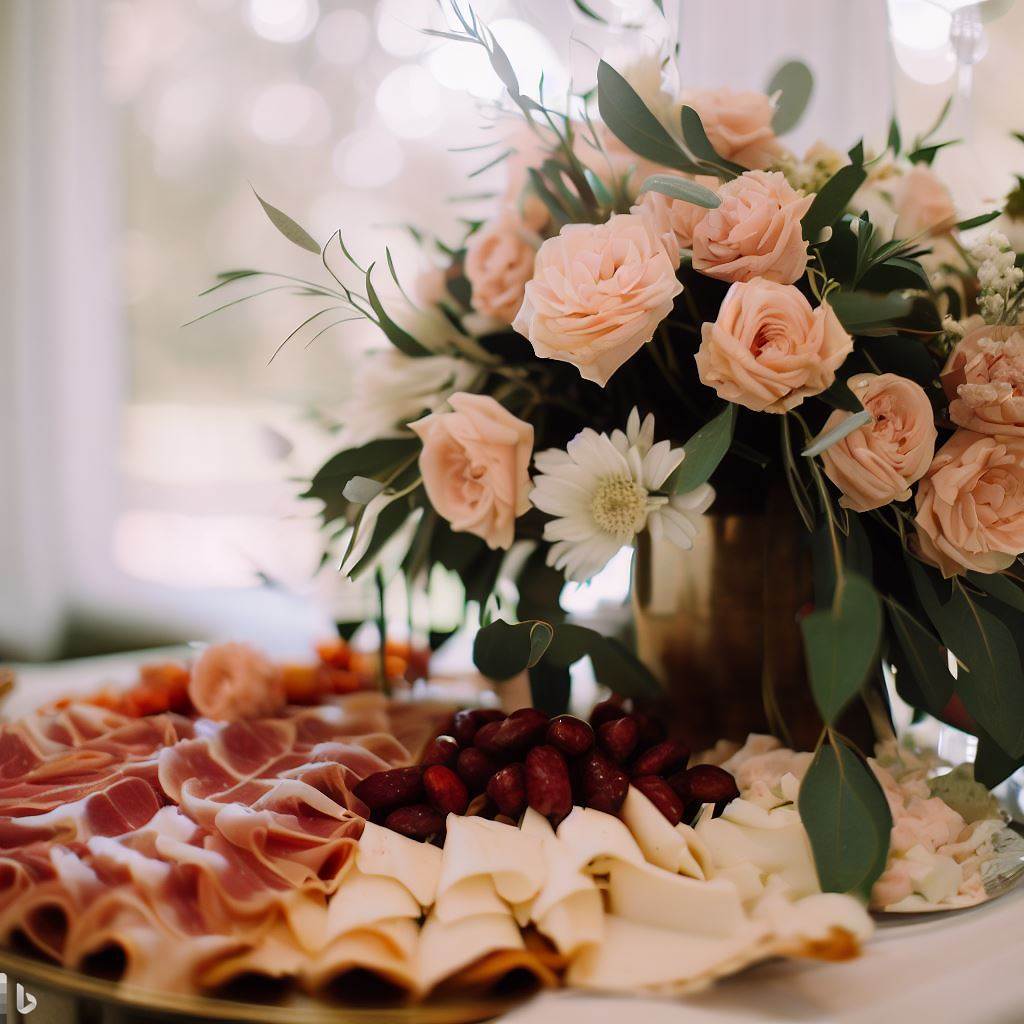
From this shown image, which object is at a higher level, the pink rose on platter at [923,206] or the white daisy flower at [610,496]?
the pink rose on platter at [923,206]

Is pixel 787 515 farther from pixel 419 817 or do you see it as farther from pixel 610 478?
pixel 419 817

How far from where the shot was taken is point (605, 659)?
61 cm

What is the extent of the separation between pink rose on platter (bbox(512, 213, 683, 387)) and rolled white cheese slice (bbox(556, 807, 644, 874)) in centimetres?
24

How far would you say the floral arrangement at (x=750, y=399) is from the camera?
466 mm

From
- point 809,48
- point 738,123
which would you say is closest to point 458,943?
point 738,123

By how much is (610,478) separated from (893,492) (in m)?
0.15

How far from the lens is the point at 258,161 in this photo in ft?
5.16

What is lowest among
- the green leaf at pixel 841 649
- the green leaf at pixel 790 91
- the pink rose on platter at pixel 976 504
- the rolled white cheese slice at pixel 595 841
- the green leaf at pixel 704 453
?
the rolled white cheese slice at pixel 595 841

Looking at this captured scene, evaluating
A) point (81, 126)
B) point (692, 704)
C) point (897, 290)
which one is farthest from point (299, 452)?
point (897, 290)

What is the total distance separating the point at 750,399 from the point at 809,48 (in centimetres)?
95

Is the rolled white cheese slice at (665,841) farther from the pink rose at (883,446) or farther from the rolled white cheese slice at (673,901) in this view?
the pink rose at (883,446)

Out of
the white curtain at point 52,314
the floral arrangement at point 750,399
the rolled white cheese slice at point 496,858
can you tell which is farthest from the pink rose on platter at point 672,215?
the white curtain at point 52,314

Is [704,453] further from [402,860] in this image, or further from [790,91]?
[790,91]

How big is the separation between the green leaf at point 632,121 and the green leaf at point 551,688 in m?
0.36
